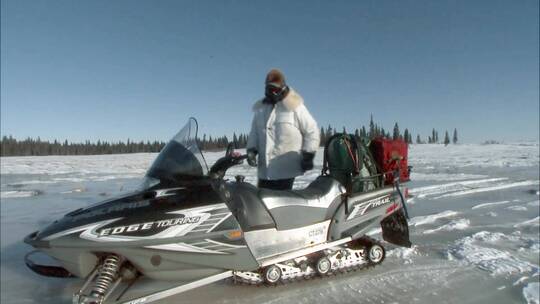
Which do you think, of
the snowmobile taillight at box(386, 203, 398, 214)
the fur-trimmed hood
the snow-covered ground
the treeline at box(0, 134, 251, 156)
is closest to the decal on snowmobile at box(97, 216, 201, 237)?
the snow-covered ground

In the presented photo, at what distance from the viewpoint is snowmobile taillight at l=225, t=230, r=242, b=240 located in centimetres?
238

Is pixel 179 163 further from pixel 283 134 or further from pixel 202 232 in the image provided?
pixel 283 134

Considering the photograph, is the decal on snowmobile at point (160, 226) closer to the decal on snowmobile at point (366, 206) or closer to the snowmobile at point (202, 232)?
the snowmobile at point (202, 232)

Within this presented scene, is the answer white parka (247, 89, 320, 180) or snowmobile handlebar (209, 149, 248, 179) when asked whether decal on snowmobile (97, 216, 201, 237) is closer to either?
snowmobile handlebar (209, 149, 248, 179)

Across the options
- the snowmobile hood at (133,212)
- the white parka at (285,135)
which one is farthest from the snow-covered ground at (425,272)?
the white parka at (285,135)

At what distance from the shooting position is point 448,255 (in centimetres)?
348

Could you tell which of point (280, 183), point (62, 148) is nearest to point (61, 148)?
point (62, 148)

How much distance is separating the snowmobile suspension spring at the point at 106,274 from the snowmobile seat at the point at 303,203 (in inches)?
41.1

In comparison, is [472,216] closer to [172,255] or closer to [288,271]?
[288,271]

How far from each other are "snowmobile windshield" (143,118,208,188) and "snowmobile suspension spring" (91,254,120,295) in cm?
57

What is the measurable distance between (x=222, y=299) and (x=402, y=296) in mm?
1336

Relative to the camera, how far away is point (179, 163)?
8.37ft

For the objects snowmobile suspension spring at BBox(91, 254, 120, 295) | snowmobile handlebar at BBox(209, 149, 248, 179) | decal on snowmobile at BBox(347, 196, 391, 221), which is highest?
snowmobile handlebar at BBox(209, 149, 248, 179)

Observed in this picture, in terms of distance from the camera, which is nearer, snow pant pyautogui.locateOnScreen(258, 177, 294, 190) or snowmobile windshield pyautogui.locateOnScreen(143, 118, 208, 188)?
snowmobile windshield pyautogui.locateOnScreen(143, 118, 208, 188)
